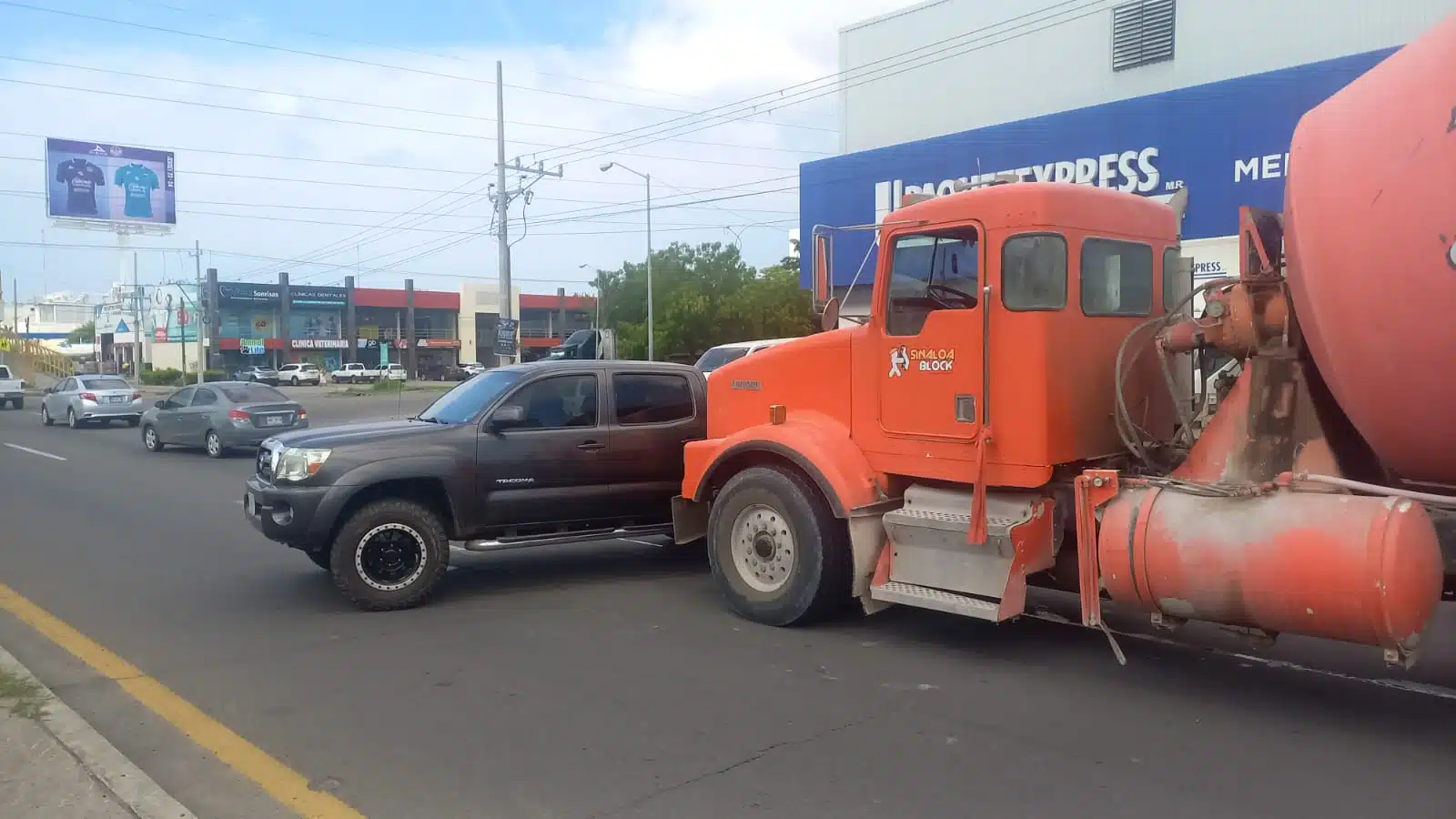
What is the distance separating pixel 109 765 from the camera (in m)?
4.77

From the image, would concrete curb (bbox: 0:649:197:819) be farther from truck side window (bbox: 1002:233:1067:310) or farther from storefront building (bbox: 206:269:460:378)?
storefront building (bbox: 206:269:460:378)

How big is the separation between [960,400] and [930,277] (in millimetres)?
792

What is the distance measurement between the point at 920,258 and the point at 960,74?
20071 mm

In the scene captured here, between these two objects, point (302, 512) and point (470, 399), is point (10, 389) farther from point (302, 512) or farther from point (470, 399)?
point (302, 512)

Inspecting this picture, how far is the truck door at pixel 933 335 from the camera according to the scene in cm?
635

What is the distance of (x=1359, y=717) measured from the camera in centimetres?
538

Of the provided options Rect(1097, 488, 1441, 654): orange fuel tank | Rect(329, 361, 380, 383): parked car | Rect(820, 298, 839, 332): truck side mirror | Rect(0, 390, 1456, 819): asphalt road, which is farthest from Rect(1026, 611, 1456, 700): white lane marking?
Rect(329, 361, 380, 383): parked car

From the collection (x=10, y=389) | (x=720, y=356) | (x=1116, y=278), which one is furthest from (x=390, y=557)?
(x=10, y=389)

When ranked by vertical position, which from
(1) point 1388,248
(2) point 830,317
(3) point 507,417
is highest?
(1) point 1388,248

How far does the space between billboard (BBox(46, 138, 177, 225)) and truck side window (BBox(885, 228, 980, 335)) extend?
193 feet

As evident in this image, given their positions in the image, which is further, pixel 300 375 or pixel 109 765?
pixel 300 375

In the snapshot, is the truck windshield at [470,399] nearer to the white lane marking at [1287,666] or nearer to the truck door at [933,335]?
the truck door at [933,335]

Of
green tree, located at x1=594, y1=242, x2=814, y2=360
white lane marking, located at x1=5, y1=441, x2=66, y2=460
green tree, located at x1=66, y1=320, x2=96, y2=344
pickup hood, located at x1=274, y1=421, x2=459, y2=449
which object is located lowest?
white lane marking, located at x1=5, y1=441, x2=66, y2=460

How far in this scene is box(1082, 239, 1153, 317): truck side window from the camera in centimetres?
633
